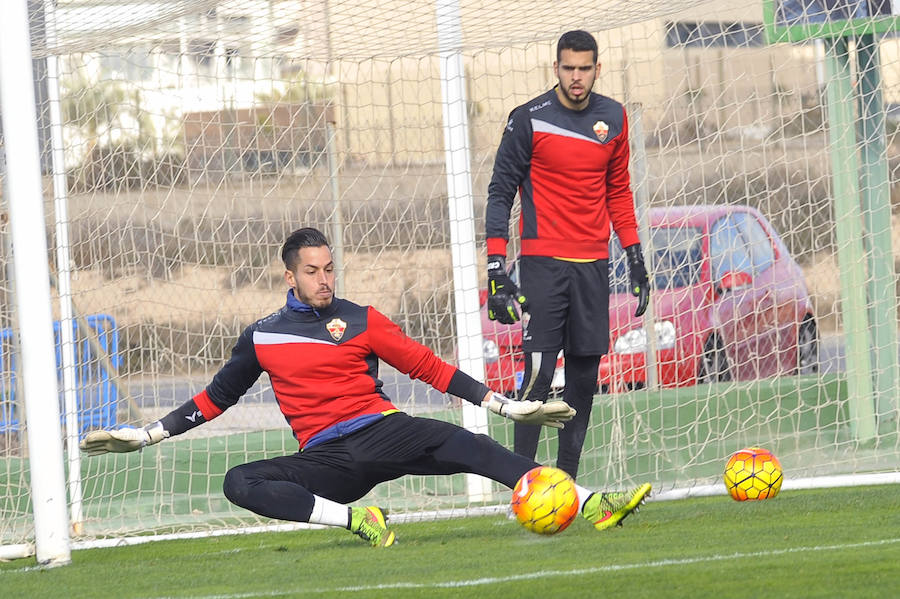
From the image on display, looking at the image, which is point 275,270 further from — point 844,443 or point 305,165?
point 844,443

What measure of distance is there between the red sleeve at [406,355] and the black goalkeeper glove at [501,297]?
1.84 feet

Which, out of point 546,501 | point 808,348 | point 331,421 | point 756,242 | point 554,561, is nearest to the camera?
point 554,561

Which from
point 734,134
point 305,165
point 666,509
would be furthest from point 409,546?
point 734,134

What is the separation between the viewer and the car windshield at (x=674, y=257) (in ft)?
27.9

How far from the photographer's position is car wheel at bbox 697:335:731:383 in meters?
8.45

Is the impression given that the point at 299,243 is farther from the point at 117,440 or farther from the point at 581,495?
the point at 581,495

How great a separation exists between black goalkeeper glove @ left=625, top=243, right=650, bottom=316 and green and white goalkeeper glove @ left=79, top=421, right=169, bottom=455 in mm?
2288

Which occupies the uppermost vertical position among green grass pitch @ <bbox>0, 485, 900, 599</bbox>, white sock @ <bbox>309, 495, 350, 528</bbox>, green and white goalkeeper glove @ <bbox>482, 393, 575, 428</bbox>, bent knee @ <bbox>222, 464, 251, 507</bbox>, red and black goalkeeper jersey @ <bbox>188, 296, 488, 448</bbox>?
red and black goalkeeper jersey @ <bbox>188, 296, 488, 448</bbox>

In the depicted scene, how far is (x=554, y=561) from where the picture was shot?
488 centimetres

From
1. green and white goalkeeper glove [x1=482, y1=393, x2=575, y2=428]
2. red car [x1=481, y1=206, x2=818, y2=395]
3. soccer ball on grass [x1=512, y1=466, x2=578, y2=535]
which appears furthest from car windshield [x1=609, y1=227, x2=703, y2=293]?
soccer ball on grass [x1=512, y1=466, x2=578, y2=535]

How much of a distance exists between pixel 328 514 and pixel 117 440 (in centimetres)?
90

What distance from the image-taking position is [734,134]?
28.5ft

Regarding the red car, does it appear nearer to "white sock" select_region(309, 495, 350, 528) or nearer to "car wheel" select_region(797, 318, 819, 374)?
"car wheel" select_region(797, 318, 819, 374)

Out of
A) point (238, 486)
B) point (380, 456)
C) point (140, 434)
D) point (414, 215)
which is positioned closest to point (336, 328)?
point (380, 456)
